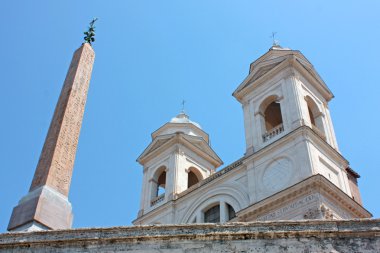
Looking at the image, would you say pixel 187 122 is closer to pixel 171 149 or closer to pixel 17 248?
pixel 171 149

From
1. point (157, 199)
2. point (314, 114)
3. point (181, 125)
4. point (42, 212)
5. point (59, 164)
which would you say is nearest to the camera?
point (42, 212)

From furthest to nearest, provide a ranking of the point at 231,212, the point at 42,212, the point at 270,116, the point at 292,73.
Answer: the point at 270,116 < the point at 292,73 < the point at 231,212 < the point at 42,212

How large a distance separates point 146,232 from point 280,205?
1358 centimetres

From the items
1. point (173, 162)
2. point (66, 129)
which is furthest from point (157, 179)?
point (66, 129)

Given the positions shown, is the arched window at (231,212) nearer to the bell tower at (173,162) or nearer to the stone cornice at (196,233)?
the bell tower at (173,162)

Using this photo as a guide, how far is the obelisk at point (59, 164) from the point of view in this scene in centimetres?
896

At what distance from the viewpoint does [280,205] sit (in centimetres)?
2034

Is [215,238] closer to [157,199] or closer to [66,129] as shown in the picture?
[66,129]

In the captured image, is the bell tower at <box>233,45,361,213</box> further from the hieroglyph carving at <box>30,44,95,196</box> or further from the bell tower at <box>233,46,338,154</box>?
the hieroglyph carving at <box>30,44,95,196</box>

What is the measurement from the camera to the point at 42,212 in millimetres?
8914

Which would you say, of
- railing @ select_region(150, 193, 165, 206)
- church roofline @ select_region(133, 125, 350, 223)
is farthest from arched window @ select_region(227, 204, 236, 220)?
railing @ select_region(150, 193, 165, 206)

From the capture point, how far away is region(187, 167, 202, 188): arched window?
97.6 ft

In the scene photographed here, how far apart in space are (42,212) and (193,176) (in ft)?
71.3

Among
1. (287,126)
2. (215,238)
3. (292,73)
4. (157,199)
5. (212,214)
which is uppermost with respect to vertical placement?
(292,73)
